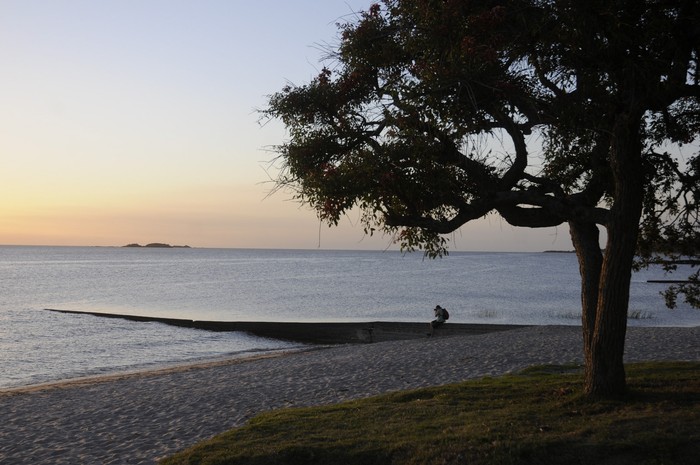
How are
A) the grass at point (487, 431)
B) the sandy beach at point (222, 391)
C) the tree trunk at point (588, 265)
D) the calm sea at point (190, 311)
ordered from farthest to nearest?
the calm sea at point (190, 311), the sandy beach at point (222, 391), the tree trunk at point (588, 265), the grass at point (487, 431)

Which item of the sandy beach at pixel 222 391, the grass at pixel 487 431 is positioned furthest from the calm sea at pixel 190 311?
the grass at pixel 487 431

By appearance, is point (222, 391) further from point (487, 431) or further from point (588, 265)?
point (588, 265)

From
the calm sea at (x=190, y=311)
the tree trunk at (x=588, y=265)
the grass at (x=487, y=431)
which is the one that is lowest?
the calm sea at (x=190, y=311)

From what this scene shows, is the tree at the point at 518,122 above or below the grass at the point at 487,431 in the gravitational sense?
above

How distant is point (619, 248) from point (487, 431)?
415 centimetres

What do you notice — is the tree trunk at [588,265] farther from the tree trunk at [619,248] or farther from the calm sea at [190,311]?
the calm sea at [190,311]

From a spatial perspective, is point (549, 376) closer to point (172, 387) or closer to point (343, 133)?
point (343, 133)

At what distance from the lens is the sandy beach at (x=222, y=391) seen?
47.5ft

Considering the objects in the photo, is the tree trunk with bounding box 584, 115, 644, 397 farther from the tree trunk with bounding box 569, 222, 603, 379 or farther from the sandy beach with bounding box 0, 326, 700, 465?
the sandy beach with bounding box 0, 326, 700, 465

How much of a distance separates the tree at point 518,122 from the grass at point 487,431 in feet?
4.18

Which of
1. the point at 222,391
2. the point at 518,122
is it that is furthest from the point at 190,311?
the point at 518,122

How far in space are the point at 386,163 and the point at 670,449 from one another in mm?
6894

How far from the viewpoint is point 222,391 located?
20453mm

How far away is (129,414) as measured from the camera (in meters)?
17.6
